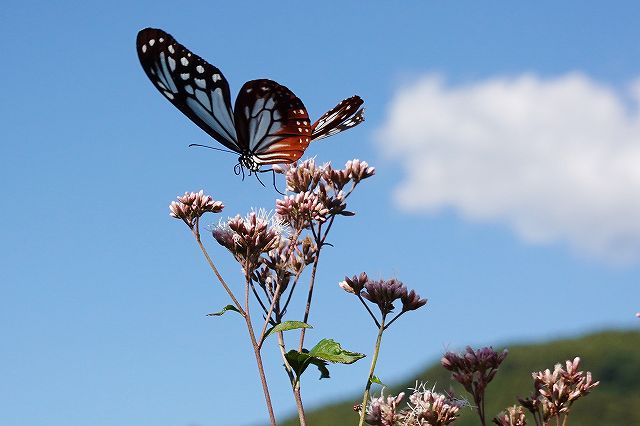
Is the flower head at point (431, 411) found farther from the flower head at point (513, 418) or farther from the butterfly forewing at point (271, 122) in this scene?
the butterfly forewing at point (271, 122)

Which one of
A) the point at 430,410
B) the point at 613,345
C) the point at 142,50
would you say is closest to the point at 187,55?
the point at 142,50

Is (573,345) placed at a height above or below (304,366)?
above

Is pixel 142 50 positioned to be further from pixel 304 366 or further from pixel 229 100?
pixel 304 366

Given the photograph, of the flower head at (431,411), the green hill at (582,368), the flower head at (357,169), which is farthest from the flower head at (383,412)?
the green hill at (582,368)

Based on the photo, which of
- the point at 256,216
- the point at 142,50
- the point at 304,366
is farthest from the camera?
the point at 142,50

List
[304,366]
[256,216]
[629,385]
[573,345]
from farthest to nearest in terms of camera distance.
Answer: [573,345]
[629,385]
[256,216]
[304,366]

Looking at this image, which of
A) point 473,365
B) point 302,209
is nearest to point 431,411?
point 473,365

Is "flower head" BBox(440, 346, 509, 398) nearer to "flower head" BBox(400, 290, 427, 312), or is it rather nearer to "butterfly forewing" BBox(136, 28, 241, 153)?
"flower head" BBox(400, 290, 427, 312)

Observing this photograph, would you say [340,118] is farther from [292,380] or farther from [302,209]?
[292,380]

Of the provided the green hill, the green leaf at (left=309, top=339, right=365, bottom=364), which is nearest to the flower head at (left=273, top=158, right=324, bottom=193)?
the green leaf at (left=309, top=339, right=365, bottom=364)
